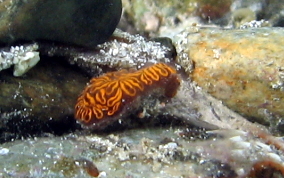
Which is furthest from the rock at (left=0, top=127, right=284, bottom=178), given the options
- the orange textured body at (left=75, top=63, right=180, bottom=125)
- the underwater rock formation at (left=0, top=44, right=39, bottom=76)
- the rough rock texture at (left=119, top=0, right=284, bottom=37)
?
the rough rock texture at (left=119, top=0, right=284, bottom=37)

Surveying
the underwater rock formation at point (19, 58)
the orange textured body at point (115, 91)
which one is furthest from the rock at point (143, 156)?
the underwater rock formation at point (19, 58)

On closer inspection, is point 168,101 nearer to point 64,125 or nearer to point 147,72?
point 147,72

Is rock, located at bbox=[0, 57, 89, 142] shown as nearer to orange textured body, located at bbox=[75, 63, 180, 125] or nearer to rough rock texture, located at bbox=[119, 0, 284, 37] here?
orange textured body, located at bbox=[75, 63, 180, 125]

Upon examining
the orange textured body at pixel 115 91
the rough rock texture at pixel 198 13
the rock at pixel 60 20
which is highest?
the rough rock texture at pixel 198 13

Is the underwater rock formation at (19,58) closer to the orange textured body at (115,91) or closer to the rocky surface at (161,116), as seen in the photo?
the rocky surface at (161,116)

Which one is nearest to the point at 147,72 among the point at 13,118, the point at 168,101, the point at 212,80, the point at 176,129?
the point at 168,101

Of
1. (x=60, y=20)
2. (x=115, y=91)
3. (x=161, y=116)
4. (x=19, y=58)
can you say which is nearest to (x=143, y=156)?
(x=115, y=91)
